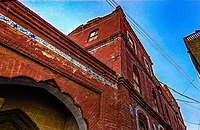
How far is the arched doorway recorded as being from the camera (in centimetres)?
539

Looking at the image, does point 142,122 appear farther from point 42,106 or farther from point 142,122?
point 42,106

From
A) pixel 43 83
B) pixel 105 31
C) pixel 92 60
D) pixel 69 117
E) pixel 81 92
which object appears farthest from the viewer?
pixel 105 31

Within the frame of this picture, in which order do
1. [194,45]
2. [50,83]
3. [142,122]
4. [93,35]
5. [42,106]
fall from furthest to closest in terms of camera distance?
[93,35], [142,122], [194,45], [42,106], [50,83]

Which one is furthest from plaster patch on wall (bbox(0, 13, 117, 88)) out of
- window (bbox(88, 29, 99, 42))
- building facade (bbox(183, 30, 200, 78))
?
window (bbox(88, 29, 99, 42))

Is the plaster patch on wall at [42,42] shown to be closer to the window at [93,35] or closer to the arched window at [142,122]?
the arched window at [142,122]

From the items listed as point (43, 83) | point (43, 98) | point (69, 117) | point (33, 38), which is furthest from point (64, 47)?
point (69, 117)

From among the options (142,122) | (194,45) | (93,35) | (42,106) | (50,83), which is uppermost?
(93,35)

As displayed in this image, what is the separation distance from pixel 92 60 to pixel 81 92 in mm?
1493

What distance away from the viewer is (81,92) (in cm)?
562

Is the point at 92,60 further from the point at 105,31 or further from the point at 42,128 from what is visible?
the point at 105,31

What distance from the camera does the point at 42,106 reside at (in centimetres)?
620

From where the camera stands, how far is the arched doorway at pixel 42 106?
539 cm

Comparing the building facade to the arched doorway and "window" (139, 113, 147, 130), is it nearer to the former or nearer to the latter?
"window" (139, 113, 147, 130)

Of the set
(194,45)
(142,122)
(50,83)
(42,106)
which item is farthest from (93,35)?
(50,83)
